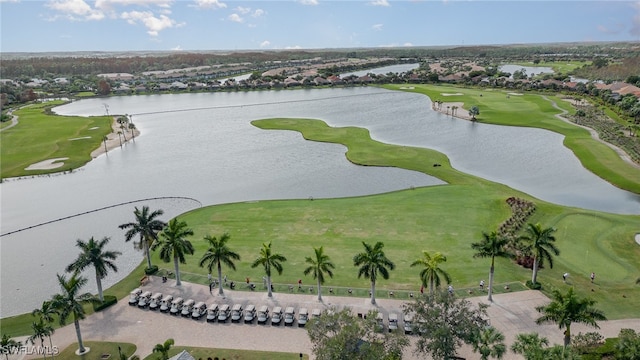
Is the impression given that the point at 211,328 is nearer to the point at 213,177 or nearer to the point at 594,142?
the point at 213,177

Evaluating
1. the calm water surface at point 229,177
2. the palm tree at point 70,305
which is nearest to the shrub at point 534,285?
the calm water surface at point 229,177

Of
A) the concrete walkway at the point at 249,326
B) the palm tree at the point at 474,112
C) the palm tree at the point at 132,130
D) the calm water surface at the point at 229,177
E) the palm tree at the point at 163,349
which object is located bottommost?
the concrete walkway at the point at 249,326

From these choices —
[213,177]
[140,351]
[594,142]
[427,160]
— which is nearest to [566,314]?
[140,351]

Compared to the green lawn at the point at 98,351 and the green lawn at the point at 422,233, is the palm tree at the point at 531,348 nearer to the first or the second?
the green lawn at the point at 422,233

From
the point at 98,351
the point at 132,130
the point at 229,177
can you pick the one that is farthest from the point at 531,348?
the point at 132,130

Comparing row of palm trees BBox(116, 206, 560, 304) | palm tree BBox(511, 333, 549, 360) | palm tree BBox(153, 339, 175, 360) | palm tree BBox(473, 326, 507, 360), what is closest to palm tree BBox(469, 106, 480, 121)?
row of palm trees BBox(116, 206, 560, 304)

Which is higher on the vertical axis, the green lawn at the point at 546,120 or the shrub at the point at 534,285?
the green lawn at the point at 546,120

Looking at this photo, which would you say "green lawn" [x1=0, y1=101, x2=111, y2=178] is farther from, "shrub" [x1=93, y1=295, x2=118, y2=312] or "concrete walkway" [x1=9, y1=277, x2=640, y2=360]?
"concrete walkway" [x1=9, y1=277, x2=640, y2=360]
